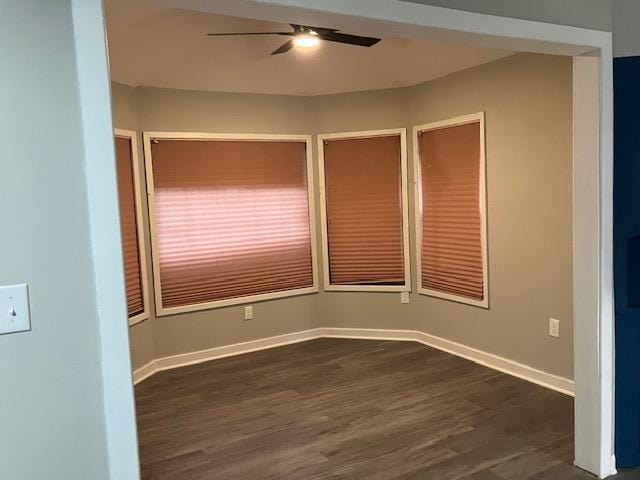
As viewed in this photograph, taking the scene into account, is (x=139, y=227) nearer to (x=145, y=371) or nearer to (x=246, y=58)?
(x=145, y=371)

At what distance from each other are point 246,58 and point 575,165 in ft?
9.22

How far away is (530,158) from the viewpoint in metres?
4.02

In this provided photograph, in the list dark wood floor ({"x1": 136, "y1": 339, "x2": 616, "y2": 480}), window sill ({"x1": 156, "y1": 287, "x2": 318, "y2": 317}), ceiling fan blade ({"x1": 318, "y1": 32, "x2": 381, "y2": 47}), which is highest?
ceiling fan blade ({"x1": 318, "y1": 32, "x2": 381, "y2": 47})

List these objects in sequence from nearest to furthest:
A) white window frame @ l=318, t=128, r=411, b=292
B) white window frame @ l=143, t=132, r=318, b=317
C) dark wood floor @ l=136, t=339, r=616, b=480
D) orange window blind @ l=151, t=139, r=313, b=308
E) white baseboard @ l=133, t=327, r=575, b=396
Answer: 1. dark wood floor @ l=136, t=339, r=616, b=480
2. white baseboard @ l=133, t=327, r=575, b=396
3. white window frame @ l=143, t=132, r=318, b=317
4. orange window blind @ l=151, t=139, r=313, b=308
5. white window frame @ l=318, t=128, r=411, b=292

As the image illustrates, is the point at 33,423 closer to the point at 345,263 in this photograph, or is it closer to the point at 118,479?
the point at 118,479

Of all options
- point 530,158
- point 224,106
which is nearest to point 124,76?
point 224,106

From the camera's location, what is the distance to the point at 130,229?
175 inches

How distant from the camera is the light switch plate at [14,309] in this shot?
4.57ft

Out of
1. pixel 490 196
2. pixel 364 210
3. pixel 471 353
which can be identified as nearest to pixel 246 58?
pixel 364 210

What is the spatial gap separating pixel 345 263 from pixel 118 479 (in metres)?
4.07

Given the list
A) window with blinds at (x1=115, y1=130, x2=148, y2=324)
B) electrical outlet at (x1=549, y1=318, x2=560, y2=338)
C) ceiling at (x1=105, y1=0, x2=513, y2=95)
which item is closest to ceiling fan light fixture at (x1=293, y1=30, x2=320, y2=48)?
ceiling at (x1=105, y1=0, x2=513, y2=95)

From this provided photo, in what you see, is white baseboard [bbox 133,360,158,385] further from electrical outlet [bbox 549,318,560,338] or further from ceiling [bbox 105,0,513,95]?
electrical outlet [bbox 549,318,560,338]

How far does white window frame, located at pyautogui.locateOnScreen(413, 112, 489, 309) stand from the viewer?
14.5ft

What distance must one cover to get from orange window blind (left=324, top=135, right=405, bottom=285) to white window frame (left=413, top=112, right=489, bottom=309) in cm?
18
